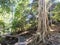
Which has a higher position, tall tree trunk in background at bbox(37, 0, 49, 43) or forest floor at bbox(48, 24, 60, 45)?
tall tree trunk in background at bbox(37, 0, 49, 43)

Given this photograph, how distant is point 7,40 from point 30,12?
153cm

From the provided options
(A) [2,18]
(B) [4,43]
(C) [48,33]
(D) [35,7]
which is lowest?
(B) [4,43]

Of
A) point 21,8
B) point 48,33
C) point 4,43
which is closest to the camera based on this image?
point 48,33

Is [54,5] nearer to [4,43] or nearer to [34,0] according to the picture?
[34,0]

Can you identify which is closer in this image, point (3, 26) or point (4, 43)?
point (4, 43)

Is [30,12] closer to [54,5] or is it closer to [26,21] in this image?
[26,21]

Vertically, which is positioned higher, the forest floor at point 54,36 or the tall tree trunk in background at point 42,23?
the tall tree trunk in background at point 42,23

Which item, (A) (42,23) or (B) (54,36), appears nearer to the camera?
(A) (42,23)

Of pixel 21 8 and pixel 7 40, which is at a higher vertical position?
pixel 21 8

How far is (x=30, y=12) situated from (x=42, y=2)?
1.30 meters

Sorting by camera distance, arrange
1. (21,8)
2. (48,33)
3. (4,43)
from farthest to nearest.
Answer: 1. (21,8)
2. (4,43)
3. (48,33)

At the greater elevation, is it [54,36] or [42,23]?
[42,23]

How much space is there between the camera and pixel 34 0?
6.88m

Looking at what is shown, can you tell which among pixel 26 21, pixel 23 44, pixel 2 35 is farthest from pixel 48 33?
pixel 2 35
